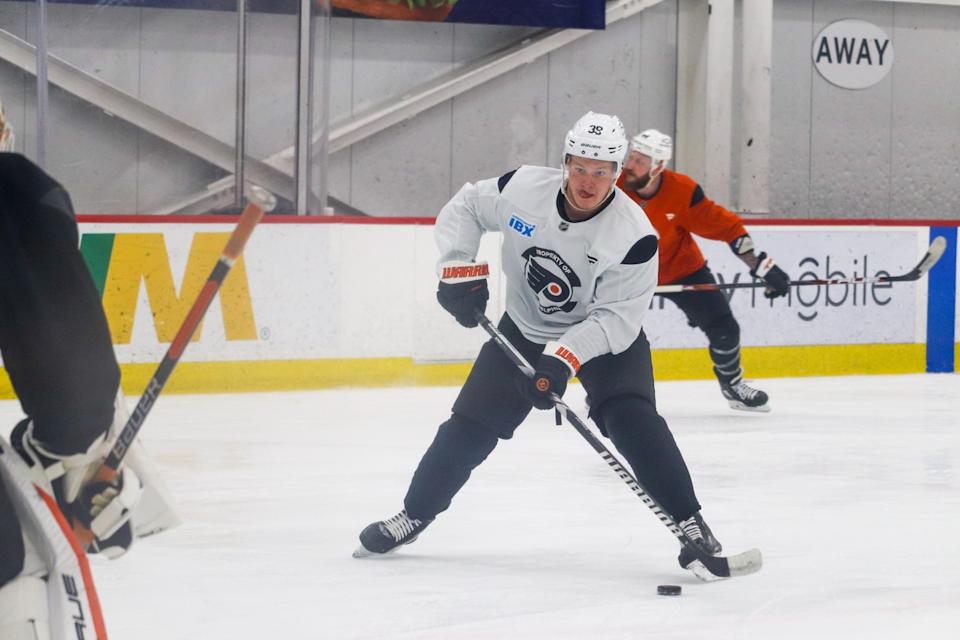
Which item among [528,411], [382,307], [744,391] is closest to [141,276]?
[382,307]

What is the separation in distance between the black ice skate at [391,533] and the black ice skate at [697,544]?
1.85ft

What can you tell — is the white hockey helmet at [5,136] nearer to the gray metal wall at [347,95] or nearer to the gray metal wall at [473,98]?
the gray metal wall at [347,95]

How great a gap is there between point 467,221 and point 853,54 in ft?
24.9

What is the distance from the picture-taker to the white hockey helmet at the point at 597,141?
9.77 ft

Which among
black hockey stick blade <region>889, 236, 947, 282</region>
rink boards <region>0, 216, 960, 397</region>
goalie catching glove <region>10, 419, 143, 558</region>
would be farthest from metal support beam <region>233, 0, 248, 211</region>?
goalie catching glove <region>10, 419, 143, 558</region>

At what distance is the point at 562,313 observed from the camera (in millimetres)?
3186

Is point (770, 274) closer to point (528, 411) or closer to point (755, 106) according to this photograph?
point (528, 411)

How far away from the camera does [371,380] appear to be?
6547mm

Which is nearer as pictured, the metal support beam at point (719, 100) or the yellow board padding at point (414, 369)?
the yellow board padding at point (414, 369)

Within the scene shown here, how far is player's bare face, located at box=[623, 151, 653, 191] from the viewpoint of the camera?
216 inches

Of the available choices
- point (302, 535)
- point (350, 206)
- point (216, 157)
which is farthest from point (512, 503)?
point (350, 206)

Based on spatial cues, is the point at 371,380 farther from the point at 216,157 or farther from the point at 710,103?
the point at 710,103

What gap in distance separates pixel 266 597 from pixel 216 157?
539 cm

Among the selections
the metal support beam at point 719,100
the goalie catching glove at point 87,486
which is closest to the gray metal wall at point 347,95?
the metal support beam at point 719,100
